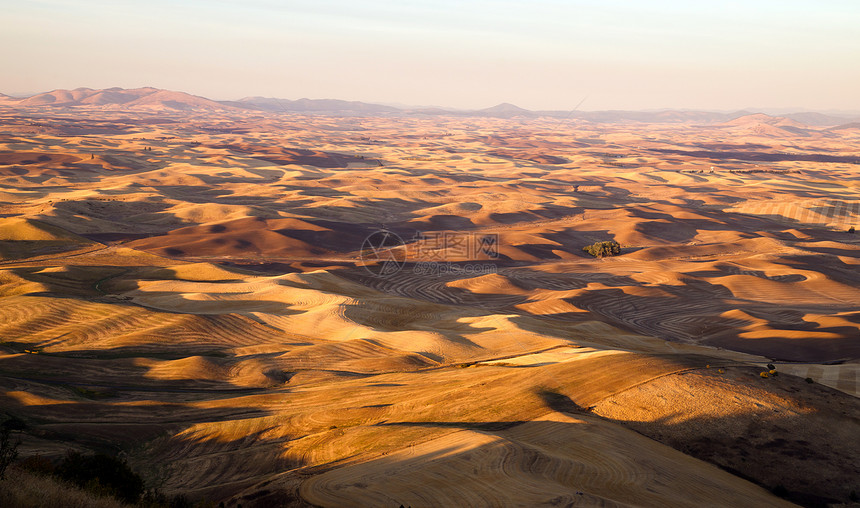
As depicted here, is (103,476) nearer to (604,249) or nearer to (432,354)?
(432,354)

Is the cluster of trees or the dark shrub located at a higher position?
the dark shrub

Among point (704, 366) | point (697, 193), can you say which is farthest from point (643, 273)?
point (697, 193)

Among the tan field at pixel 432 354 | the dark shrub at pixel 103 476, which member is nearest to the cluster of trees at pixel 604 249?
the tan field at pixel 432 354

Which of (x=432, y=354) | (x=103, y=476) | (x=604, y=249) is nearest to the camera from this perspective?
(x=103, y=476)

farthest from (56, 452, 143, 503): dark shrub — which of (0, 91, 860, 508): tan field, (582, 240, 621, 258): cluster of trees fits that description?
(582, 240, 621, 258): cluster of trees

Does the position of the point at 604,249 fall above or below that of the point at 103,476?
below

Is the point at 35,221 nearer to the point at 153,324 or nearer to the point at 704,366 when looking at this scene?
the point at 153,324

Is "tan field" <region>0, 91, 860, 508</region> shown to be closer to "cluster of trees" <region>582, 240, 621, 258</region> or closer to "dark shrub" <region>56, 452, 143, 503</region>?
"cluster of trees" <region>582, 240, 621, 258</region>

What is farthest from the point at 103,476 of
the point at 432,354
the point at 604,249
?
the point at 604,249

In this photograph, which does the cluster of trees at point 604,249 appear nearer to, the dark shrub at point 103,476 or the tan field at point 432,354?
the tan field at point 432,354

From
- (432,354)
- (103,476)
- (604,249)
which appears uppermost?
(103,476)
